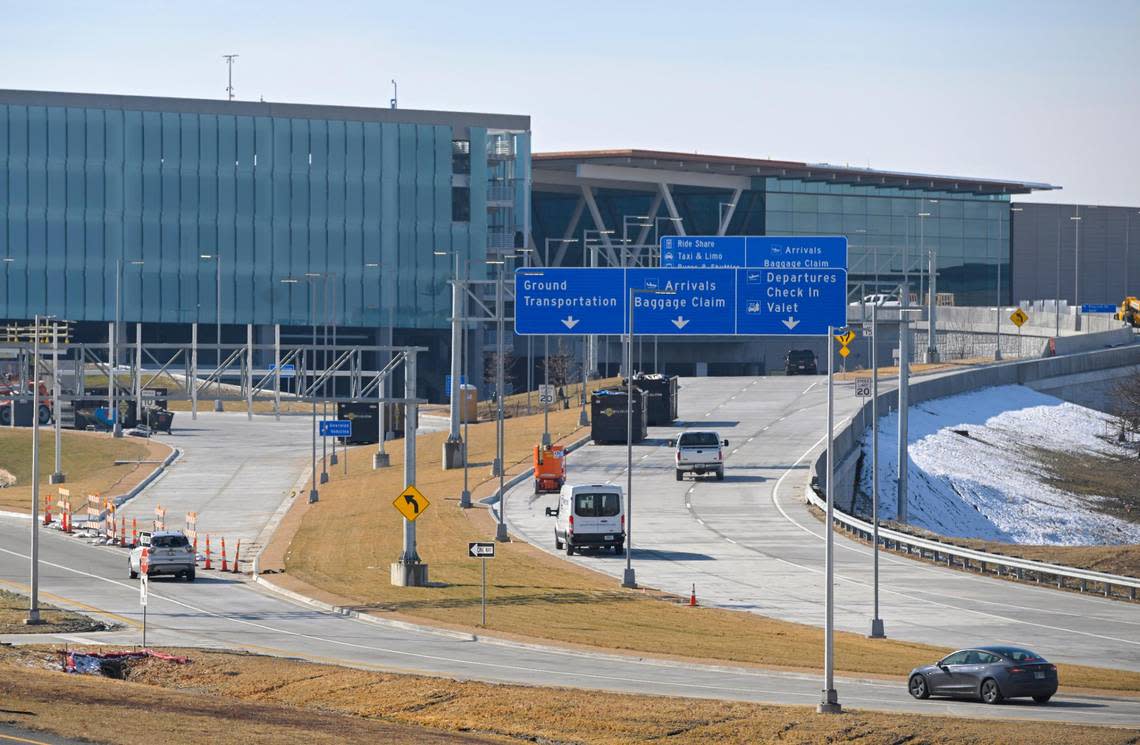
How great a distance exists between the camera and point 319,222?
141 meters

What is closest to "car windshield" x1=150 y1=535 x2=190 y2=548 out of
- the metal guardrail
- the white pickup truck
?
the metal guardrail

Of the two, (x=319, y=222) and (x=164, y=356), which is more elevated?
(x=319, y=222)

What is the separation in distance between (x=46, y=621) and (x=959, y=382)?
77714 mm

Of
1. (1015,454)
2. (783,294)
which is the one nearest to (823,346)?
(1015,454)

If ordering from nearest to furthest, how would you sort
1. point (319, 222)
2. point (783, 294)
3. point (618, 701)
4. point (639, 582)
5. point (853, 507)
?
point (618, 701) < point (639, 582) < point (783, 294) < point (853, 507) < point (319, 222)

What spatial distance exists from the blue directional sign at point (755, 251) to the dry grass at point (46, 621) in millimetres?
45498

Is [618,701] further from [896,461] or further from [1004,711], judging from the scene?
[896,461]

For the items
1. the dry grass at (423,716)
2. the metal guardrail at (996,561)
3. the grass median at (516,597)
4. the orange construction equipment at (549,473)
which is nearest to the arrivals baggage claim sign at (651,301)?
the orange construction equipment at (549,473)

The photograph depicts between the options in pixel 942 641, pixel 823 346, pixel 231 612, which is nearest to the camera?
pixel 942 641

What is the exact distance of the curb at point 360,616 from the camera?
137ft

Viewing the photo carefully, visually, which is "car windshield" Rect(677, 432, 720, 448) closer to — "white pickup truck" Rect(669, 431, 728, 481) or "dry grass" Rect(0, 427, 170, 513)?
"white pickup truck" Rect(669, 431, 728, 481)

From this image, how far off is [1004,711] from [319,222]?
11541 cm

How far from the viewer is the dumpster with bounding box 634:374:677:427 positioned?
91.9 metres

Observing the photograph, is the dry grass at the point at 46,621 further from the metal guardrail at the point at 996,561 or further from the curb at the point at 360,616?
the metal guardrail at the point at 996,561
